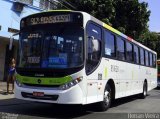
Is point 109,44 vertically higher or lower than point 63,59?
higher

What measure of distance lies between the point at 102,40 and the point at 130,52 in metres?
4.29

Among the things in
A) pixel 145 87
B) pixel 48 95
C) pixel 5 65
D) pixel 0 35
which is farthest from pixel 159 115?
pixel 5 65

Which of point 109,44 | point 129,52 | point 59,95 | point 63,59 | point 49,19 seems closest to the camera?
point 59,95

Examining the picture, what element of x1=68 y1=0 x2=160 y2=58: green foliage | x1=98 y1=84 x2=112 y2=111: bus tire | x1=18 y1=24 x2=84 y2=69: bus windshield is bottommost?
x1=98 y1=84 x2=112 y2=111: bus tire

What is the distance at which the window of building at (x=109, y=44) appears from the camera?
12.6 metres

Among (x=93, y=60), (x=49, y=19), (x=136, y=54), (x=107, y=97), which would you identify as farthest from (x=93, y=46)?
(x=136, y=54)

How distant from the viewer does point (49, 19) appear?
36.3 feet

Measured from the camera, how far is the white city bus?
10.2 m

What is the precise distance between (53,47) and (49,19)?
102 centimetres

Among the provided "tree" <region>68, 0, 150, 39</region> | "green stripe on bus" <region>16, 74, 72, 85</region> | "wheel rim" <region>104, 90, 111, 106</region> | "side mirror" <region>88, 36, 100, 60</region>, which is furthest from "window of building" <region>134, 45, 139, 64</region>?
"green stripe on bus" <region>16, 74, 72, 85</region>

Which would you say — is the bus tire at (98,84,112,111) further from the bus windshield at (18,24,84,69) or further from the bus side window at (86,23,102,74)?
the bus windshield at (18,24,84,69)

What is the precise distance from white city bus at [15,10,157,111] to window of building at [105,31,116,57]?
3.1 inches

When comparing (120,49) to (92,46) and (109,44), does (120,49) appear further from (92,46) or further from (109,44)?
(92,46)

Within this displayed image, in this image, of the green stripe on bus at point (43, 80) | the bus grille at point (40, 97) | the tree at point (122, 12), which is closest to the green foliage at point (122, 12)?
the tree at point (122, 12)
